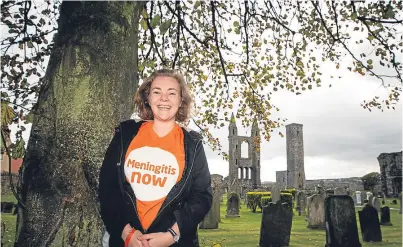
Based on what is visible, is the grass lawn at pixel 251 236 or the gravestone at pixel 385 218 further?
the gravestone at pixel 385 218

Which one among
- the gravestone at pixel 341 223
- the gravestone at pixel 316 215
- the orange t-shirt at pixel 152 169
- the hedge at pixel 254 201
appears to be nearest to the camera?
the orange t-shirt at pixel 152 169

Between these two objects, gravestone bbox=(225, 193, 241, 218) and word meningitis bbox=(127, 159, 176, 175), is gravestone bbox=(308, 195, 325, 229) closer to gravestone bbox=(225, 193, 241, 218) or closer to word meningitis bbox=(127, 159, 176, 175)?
gravestone bbox=(225, 193, 241, 218)

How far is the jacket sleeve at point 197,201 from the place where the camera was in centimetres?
206

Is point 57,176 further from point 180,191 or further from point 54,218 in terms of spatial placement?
point 180,191

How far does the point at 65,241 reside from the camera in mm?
2182

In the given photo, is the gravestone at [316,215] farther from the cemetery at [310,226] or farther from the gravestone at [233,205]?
the gravestone at [233,205]

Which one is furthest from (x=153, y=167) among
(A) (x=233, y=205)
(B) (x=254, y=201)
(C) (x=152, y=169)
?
(B) (x=254, y=201)

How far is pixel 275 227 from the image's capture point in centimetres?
846

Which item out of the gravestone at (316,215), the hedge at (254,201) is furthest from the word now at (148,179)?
the hedge at (254,201)

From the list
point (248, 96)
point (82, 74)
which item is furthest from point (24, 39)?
point (248, 96)

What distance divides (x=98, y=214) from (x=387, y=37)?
20.8 ft

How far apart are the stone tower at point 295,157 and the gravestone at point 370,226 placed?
128ft

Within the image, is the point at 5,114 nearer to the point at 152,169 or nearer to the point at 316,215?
the point at 152,169

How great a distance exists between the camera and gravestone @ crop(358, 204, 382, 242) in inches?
349
